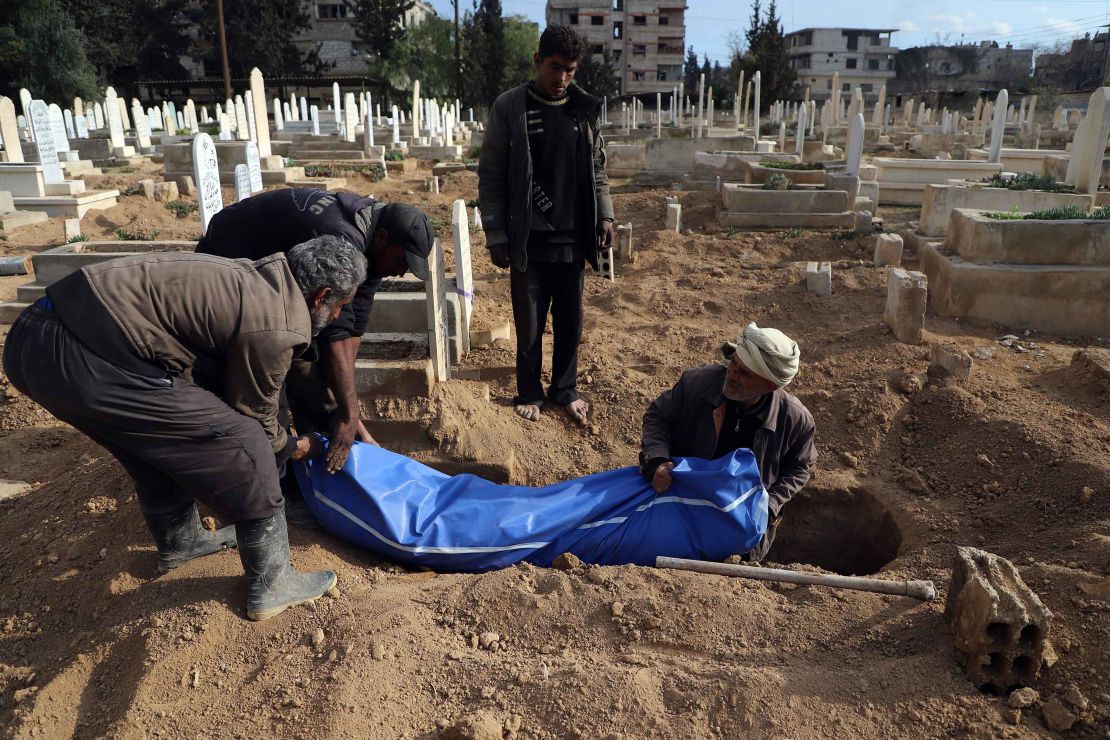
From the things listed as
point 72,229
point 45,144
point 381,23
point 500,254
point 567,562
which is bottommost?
point 567,562

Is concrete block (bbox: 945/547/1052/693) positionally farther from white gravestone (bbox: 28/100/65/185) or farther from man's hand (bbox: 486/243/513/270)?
white gravestone (bbox: 28/100/65/185)

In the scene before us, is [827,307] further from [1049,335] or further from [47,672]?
[47,672]

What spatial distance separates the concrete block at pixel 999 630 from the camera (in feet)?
6.52

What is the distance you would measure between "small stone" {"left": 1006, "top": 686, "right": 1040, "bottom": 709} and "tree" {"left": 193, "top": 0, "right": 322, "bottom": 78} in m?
42.0

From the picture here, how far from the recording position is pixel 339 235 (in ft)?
8.73

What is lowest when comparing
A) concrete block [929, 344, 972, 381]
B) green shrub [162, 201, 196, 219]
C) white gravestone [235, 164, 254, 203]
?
concrete block [929, 344, 972, 381]

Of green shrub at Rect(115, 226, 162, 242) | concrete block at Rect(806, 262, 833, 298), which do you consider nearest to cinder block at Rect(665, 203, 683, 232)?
concrete block at Rect(806, 262, 833, 298)

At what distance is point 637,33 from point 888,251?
5400cm

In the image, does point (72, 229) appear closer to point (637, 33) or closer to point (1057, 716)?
point (1057, 716)

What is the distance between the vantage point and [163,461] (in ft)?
7.20

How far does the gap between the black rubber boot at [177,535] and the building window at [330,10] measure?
52.4 m

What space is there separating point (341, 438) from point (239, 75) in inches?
1668

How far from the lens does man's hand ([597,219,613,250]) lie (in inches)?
152

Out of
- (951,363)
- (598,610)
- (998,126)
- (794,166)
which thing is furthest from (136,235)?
(998,126)
